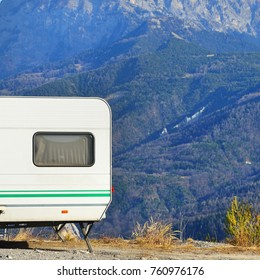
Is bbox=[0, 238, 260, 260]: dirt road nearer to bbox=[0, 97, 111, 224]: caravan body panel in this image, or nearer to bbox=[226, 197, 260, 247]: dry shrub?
bbox=[226, 197, 260, 247]: dry shrub

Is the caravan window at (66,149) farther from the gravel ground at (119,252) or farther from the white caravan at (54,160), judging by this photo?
the gravel ground at (119,252)

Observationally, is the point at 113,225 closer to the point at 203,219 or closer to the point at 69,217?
the point at 203,219

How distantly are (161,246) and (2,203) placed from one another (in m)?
3.17

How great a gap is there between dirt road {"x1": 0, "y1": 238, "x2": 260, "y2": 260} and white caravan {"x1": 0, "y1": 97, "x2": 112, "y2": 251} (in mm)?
649

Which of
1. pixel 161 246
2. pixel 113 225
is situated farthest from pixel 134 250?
pixel 113 225

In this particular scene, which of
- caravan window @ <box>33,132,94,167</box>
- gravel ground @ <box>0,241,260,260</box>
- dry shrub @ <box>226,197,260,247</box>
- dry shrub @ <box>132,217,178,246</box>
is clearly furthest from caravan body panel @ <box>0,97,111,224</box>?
dry shrub @ <box>226,197,260,247</box>

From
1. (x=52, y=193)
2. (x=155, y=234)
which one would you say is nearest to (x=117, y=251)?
(x=52, y=193)

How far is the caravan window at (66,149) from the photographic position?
14172 mm

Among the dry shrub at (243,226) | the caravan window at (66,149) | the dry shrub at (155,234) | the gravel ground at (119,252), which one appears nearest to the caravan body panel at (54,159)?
the caravan window at (66,149)

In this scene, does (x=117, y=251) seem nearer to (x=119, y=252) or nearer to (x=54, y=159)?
(x=119, y=252)

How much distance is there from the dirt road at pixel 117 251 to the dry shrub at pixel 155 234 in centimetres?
24

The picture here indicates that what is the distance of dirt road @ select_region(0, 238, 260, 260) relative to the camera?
13.2m

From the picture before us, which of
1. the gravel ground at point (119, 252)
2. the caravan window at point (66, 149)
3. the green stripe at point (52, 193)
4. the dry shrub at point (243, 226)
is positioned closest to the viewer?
the gravel ground at point (119, 252)
